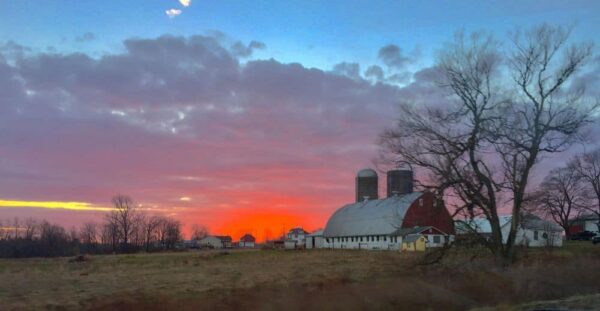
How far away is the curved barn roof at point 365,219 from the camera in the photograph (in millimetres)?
106875

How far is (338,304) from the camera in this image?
31047 millimetres

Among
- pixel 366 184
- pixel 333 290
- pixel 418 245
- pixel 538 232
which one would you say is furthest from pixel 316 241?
pixel 333 290

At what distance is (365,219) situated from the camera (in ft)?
390

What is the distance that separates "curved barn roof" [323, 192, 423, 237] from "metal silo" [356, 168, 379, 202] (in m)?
7.08

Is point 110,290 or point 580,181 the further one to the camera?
point 580,181

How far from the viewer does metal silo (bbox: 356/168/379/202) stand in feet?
462

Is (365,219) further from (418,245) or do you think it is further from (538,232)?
(538,232)

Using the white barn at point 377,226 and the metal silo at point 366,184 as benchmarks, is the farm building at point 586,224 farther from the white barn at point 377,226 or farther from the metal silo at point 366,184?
the white barn at point 377,226

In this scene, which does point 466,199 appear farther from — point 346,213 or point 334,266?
point 346,213

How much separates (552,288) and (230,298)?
17.2 m

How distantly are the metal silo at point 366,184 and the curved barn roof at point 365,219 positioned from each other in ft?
23.2

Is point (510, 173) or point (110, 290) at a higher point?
point (510, 173)

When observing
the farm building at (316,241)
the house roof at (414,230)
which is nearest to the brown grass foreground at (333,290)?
the house roof at (414,230)

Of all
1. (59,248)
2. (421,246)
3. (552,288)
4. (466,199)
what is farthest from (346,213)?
(552,288)
